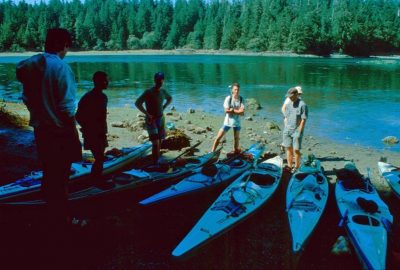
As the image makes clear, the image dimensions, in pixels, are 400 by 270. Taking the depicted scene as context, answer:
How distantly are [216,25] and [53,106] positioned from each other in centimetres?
11273

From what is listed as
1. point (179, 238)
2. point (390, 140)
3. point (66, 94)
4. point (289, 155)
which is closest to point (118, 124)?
point (289, 155)

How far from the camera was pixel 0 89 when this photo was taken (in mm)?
28859

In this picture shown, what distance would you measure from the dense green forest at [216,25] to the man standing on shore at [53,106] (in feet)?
289

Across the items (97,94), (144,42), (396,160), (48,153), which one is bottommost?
(396,160)

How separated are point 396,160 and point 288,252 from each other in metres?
7.39

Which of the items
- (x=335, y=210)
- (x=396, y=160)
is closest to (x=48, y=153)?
(x=335, y=210)

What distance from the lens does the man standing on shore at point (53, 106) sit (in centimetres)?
408

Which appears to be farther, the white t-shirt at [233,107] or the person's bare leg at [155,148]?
the white t-shirt at [233,107]

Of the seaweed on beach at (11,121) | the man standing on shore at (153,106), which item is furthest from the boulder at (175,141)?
the seaweed on beach at (11,121)

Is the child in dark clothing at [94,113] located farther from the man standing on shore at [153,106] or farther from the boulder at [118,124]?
the boulder at [118,124]

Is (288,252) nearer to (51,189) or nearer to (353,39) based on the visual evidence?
(51,189)

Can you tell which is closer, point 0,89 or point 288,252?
point 288,252

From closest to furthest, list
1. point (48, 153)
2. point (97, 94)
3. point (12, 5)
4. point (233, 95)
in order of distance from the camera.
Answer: point (48, 153)
point (97, 94)
point (233, 95)
point (12, 5)

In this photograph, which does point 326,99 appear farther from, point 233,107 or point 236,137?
point 233,107
